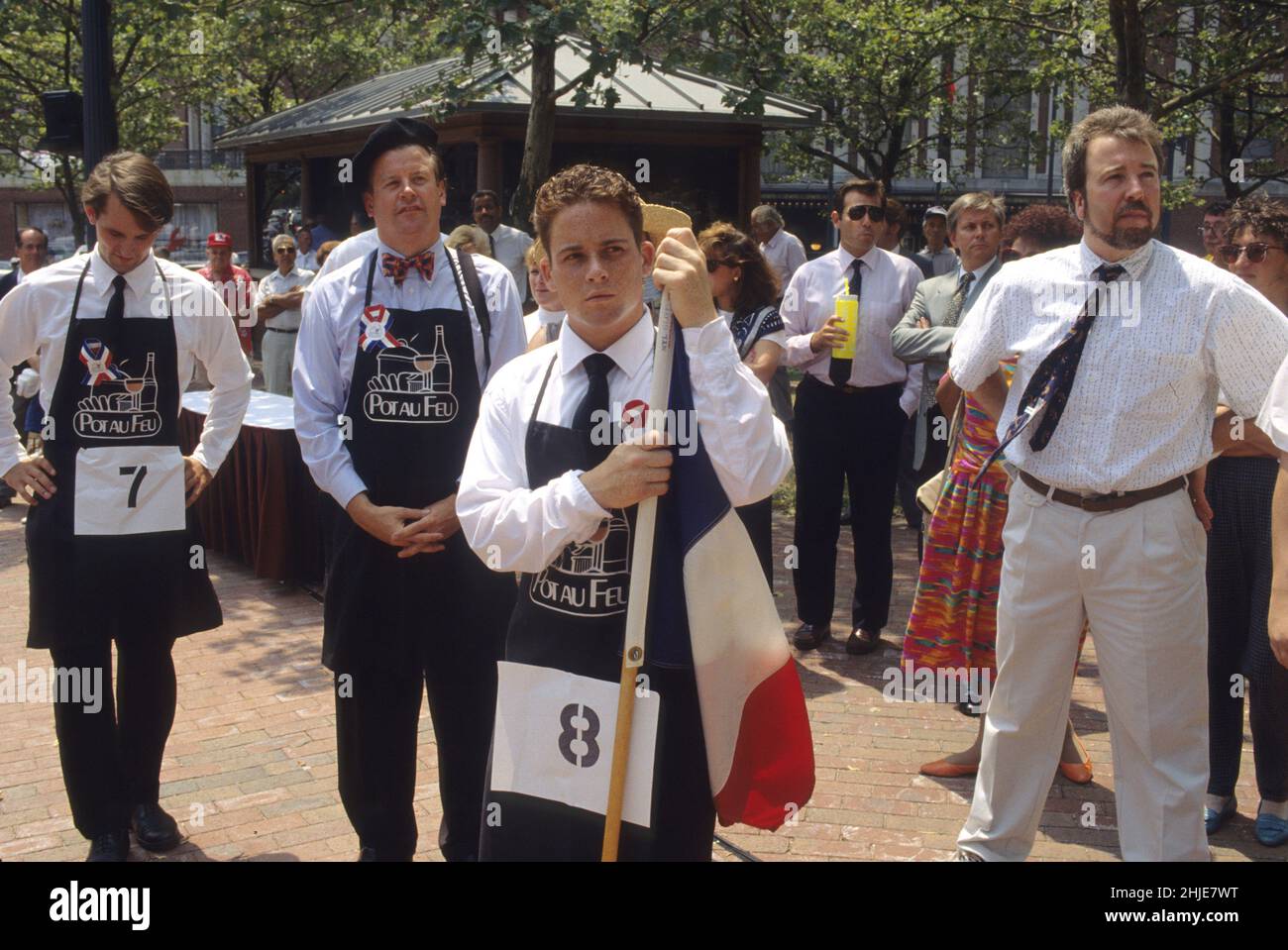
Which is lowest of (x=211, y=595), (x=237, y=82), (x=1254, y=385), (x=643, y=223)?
(x=211, y=595)

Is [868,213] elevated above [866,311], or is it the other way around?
[868,213]

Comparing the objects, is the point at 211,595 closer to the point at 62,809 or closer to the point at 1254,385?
the point at 62,809

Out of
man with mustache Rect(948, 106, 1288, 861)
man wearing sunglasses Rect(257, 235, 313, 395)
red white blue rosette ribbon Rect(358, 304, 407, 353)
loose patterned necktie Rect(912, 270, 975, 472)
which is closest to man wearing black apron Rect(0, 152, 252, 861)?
red white blue rosette ribbon Rect(358, 304, 407, 353)

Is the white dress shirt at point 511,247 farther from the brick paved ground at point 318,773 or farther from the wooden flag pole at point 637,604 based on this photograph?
the wooden flag pole at point 637,604

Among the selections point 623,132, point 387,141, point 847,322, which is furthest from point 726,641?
point 623,132

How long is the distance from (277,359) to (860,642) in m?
7.72

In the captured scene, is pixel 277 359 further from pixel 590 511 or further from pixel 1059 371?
A: pixel 590 511

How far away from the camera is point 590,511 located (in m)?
2.79

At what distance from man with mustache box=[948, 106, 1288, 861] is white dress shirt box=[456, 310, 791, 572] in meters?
1.40

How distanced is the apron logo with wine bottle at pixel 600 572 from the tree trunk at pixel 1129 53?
324 inches

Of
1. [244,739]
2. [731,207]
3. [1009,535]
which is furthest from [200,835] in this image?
[731,207]

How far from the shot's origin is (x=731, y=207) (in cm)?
1570

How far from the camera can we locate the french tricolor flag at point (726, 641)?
2.83 m
